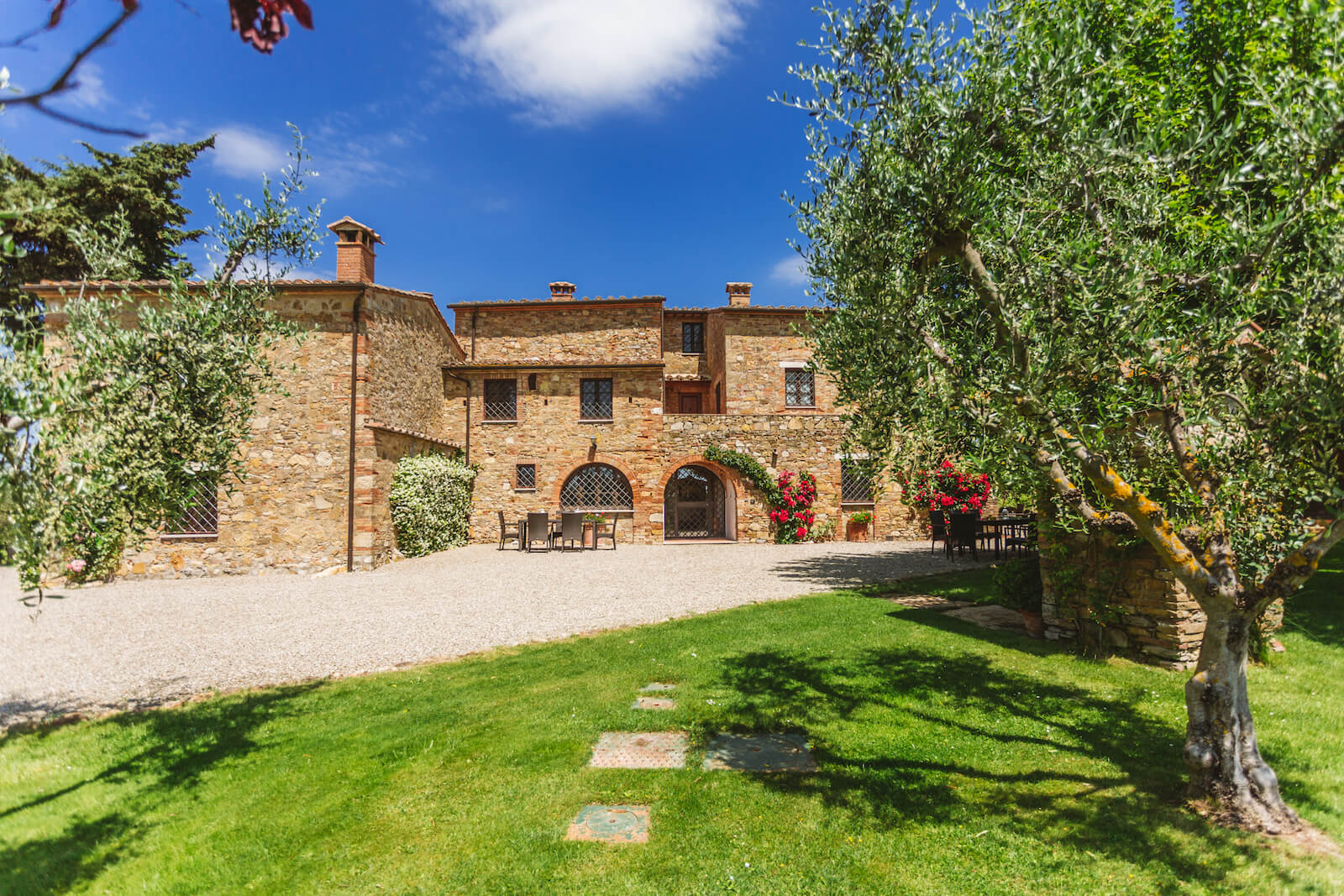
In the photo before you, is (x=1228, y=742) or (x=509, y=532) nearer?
(x=1228, y=742)

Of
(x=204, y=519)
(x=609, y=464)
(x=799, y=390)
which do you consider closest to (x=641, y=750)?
(x=204, y=519)

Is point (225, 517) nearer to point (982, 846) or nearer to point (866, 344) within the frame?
point (866, 344)

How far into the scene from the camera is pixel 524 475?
18.3 metres

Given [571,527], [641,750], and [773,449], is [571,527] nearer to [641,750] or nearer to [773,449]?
[773,449]

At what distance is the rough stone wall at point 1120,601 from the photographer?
5.52 m

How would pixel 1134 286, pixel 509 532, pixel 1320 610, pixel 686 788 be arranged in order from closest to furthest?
1. pixel 1134 286
2. pixel 686 788
3. pixel 1320 610
4. pixel 509 532

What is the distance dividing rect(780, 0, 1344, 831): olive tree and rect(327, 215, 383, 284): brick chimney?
542 inches

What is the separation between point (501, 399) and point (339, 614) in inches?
408

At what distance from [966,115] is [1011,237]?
0.90 metres

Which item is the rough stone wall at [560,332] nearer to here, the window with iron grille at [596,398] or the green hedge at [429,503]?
the window with iron grille at [596,398]

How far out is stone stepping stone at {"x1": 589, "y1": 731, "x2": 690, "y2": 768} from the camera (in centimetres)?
390

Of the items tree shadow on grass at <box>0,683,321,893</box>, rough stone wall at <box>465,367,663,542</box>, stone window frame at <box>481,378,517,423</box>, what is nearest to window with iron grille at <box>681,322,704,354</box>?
rough stone wall at <box>465,367,663,542</box>

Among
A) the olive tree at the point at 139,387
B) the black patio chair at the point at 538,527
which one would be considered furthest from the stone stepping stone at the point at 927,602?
the black patio chair at the point at 538,527

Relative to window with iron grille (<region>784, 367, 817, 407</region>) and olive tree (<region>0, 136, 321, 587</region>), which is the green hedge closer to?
olive tree (<region>0, 136, 321, 587</region>)
